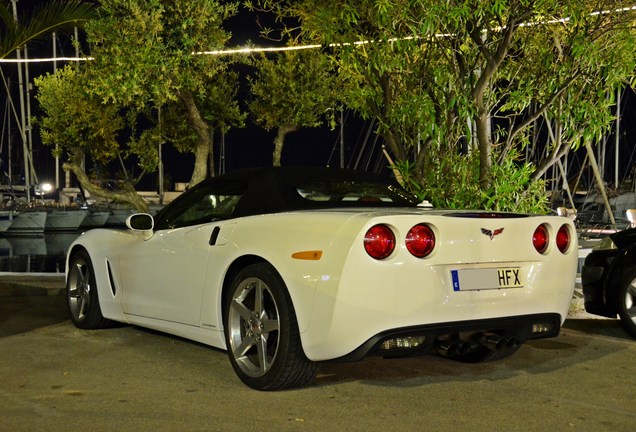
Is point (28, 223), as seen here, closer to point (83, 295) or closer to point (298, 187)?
point (83, 295)

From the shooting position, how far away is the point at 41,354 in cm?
605

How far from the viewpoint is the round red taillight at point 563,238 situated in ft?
17.5

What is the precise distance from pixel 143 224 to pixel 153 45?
7.41 metres

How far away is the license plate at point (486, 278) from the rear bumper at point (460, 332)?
0.20 meters

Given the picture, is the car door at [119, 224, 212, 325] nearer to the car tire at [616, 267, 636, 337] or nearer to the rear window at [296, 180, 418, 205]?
the rear window at [296, 180, 418, 205]

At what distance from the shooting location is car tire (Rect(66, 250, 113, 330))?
704 centimetres

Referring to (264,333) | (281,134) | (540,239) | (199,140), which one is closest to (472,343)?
(540,239)

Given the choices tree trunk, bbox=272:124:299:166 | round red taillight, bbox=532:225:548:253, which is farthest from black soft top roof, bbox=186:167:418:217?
tree trunk, bbox=272:124:299:166

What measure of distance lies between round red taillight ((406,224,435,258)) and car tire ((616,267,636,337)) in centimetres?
310

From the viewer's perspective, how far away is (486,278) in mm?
4836

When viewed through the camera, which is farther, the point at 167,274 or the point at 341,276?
the point at 167,274

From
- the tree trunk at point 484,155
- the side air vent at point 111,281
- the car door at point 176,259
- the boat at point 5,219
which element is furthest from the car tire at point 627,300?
the boat at point 5,219

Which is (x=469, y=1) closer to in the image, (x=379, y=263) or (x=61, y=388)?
(x=379, y=263)

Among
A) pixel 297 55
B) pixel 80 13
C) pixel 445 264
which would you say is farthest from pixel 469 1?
pixel 297 55
